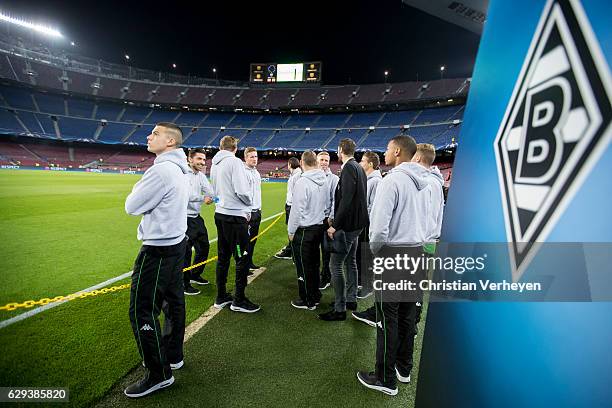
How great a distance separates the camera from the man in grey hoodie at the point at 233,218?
159 inches

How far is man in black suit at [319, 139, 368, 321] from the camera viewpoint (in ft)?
12.6

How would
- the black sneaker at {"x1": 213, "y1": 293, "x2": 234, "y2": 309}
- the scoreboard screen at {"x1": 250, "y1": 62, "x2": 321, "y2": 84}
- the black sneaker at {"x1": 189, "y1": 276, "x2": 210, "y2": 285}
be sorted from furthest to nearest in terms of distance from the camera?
the scoreboard screen at {"x1": 250, "y1": 62, "x2": 321, "y2": 84}, the black sneaker at {"x1": 189, "y1": 276, "x2": 210, "y2": 285}, the black sneaker at {"x1": 213, "y1": 293, "x2": 234, "y2": 309}

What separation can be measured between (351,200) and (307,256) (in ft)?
3.62

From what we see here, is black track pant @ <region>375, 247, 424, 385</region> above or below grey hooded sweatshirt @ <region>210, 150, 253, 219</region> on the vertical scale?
below

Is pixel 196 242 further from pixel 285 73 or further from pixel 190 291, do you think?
pixel 285 73

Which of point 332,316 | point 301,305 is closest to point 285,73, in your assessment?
point 301,305

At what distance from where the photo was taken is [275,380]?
2.76 metres

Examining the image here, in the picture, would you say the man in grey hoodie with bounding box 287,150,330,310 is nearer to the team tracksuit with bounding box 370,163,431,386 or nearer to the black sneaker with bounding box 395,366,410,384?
the team tracksuit with bounding box 370,163,431,386

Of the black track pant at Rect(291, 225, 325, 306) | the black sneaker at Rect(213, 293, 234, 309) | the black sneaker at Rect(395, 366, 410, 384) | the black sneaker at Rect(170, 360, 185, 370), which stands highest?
the black track pant at Rect(291, 225, 325, 306)

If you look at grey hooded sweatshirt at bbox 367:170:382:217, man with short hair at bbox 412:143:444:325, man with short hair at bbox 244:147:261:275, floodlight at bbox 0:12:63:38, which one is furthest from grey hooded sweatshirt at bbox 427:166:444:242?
floodlight at bbox 0:12:63:38

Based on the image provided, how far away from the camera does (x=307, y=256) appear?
14.1 feet

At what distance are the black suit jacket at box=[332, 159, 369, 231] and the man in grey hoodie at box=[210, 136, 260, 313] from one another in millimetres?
1282

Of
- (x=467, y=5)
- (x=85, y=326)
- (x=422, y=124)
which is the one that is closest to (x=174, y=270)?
(x=85, y=326)

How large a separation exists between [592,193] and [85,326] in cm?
450
